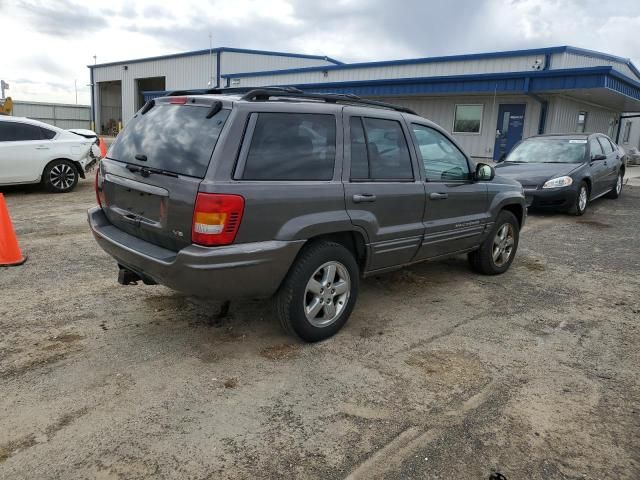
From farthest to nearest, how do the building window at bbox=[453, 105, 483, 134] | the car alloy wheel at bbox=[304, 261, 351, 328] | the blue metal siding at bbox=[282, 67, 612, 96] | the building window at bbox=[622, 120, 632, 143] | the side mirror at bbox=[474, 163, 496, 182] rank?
the building window at bbox=[622, 120, 632, 143], the building window at bbox=[453, 105, 483, 134], the blue metal siding at bbox=[282, 67, 612, 96], the side mirror at bbox=[474, 163, 496, 182], the car alloy wheel at bbox=[304, 261, 351, 328]

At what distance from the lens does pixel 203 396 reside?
122 inches

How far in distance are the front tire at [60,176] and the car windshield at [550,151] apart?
930 centimetres

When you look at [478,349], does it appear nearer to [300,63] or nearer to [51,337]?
[51,337]

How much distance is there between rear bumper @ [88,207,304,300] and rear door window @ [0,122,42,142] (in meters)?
7.93

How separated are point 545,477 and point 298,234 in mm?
1982

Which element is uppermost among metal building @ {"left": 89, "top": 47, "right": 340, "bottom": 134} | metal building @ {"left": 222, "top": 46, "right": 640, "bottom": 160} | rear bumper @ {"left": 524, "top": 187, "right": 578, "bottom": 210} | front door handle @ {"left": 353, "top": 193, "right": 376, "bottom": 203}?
metal building @ {"left": 89, "top": 47, "right": 340, "bottom": 134}

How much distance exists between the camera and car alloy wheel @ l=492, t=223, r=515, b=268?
18.7 ft

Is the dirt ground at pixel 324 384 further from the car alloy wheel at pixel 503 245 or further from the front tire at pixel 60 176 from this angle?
the front tire at pixel 60 176

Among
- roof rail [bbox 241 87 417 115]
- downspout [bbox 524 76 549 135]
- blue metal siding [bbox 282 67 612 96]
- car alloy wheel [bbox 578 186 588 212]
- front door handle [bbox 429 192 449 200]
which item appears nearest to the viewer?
roof rail [bbox 241 87 417 115]

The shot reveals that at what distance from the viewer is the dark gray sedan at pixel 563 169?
960cm

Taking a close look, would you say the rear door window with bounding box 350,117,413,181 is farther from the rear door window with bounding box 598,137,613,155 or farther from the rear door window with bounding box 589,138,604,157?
the rear door window with bounding box 598,137,613,155

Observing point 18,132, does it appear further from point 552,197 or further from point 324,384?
point 552,197

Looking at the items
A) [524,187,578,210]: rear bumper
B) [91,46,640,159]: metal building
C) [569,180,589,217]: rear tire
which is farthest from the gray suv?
[91,46,640,159]: metal building

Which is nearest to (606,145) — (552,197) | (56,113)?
(552,197)
